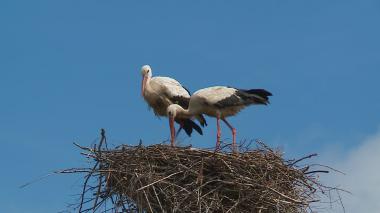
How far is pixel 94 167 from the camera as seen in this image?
11.1 meters

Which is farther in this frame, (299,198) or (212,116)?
(212,116)

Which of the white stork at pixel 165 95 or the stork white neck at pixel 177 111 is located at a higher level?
the white stork at pixel 165 95

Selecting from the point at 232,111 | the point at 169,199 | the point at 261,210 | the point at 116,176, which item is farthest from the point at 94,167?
the point at 232,111

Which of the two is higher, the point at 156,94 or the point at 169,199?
the point at 156,94

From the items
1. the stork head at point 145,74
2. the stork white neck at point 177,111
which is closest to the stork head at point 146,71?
the stork head at point 145,74

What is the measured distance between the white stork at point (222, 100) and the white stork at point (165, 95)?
830 mm

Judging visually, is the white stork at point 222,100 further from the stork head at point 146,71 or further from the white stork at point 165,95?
the stork head at point 146,71

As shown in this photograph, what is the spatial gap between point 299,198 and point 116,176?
2.12 meters

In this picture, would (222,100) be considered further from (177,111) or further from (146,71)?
(146,71)

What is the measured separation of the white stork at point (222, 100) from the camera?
42.4 feet

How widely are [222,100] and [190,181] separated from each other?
2.32 meters

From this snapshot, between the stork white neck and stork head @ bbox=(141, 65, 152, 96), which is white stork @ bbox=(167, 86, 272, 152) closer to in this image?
the stork white neck

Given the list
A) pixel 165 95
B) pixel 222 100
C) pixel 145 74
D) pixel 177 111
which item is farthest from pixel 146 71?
pixel 222 100

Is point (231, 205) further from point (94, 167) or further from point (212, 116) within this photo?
point (212, 116)
